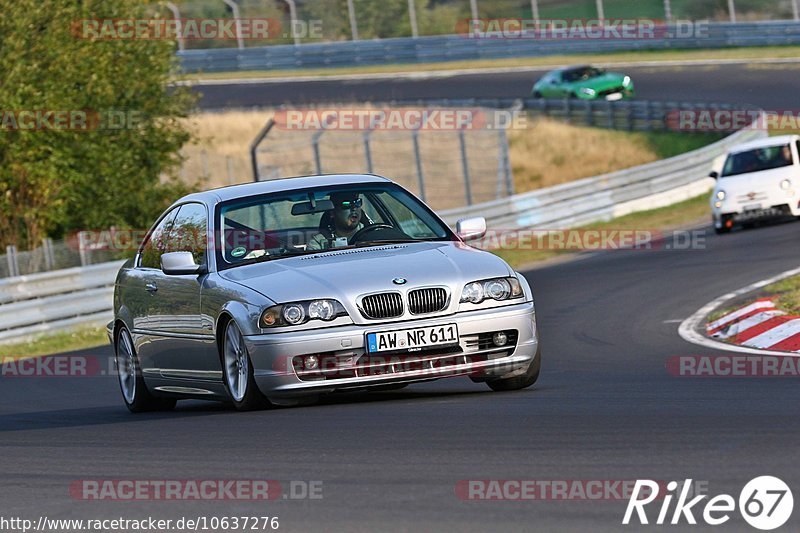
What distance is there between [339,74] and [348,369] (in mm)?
50100

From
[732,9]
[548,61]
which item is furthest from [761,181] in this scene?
[548,61]

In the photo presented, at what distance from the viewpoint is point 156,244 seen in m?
10.8

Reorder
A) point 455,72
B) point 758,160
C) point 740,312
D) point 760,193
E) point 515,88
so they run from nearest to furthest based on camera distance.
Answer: point 740,312 < point 760,193 < point 758,160 < point 515,88 < point 455,72

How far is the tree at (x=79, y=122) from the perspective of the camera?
2506cm

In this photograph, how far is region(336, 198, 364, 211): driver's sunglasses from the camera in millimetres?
9797

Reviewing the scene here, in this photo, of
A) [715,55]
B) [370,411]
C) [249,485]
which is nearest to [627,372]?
[370,411]

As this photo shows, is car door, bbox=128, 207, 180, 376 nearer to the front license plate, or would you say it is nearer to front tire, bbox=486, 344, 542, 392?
the front license plate

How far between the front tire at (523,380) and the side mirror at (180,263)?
78.1 inches

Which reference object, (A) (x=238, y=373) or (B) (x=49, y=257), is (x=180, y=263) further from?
(B) (x=49, y=257)

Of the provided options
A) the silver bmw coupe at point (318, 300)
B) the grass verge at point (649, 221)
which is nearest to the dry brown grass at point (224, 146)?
the grass verge at point (649, 221)

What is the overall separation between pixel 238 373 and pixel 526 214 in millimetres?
19142

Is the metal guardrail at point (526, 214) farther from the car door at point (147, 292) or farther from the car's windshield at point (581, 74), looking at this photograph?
the car's windshield at point (581, 74)

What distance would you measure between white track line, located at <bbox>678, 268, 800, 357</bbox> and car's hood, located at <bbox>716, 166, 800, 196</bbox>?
7.09m

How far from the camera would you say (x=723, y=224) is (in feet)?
82.0
